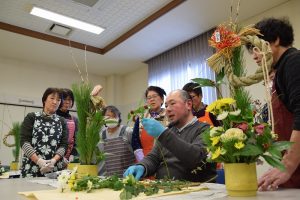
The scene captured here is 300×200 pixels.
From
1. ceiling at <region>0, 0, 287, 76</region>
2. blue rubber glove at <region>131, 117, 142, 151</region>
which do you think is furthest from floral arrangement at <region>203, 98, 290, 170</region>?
ceiling at <region>0, 0, 287, 76</region>

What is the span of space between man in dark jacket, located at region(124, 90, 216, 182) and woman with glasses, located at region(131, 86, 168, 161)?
0.77ft

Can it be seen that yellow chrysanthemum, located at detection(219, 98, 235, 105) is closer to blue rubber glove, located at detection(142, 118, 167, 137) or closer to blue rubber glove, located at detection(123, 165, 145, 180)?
blue rubber glove, located at detection(142, 118, 167, 137)

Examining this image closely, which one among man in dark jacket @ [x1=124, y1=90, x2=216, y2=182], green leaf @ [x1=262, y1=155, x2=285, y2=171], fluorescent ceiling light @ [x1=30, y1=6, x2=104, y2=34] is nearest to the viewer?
green leaf @ [x1=262, y1=155, x2=285, y2=171]

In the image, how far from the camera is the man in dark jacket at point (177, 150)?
1.27 meters

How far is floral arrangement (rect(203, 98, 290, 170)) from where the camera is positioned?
0.77m

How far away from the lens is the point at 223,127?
866 millimetres

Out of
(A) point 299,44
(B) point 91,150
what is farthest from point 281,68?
(A) point 299,44

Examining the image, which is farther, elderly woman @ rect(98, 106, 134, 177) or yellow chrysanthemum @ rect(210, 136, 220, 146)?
elderly woman @ rect(98, 106, 134, 177)

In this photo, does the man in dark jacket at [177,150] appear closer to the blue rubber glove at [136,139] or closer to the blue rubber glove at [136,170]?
the blue rubber glove at [136,170]

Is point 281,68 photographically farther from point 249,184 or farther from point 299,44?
point 299,44

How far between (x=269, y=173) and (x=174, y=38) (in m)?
3.18

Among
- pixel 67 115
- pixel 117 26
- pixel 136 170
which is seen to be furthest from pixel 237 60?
pixel 117 26

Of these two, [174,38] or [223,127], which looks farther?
[174,38]

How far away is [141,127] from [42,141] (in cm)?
74
